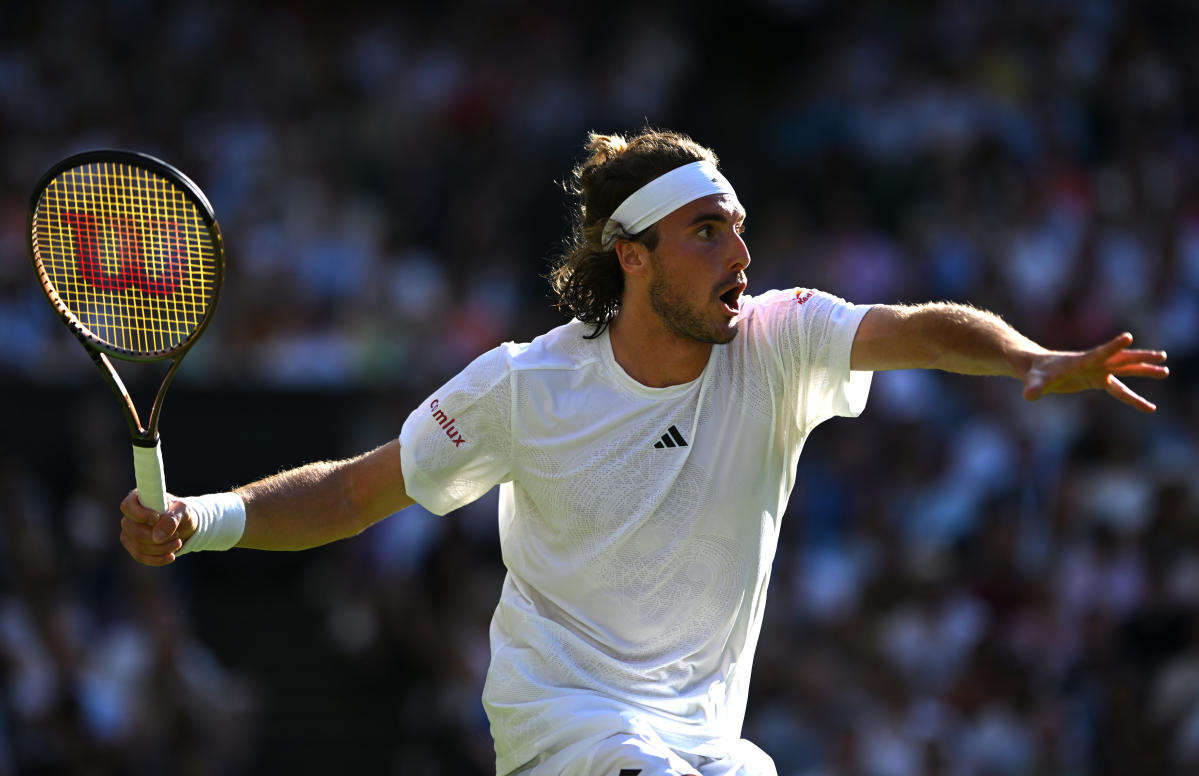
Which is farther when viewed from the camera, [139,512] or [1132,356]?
[139,512]

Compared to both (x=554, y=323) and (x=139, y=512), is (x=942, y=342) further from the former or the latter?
(x=554, y=323)

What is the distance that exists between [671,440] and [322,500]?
102cm

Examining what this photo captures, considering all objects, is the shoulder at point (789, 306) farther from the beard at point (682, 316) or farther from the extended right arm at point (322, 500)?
the extended right arm at point (322, 500)

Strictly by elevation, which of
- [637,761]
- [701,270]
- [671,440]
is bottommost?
[637,761]

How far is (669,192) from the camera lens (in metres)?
4.55

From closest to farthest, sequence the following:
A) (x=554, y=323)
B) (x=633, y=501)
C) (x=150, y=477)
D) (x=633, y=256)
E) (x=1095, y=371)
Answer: (x=1095, y=371) → (x=150, y=477) → (x=633, y=501) → (x=633, y=256) → (x=554, y=323)

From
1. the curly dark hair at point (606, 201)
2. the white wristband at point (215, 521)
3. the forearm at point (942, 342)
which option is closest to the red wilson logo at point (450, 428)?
the curly dark hair at point (606, 201)

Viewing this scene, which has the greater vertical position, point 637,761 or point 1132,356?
point 1132,356

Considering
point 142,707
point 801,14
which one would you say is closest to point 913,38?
point 801,14

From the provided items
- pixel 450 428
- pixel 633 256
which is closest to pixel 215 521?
pixel 450 428

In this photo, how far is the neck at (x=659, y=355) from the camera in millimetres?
4488

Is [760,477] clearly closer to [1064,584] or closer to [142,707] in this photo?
[1064,584]

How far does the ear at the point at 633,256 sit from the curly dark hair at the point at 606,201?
0.03m

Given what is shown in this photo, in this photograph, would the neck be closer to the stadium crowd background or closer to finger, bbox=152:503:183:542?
finger, bbox=152:503:183:542
